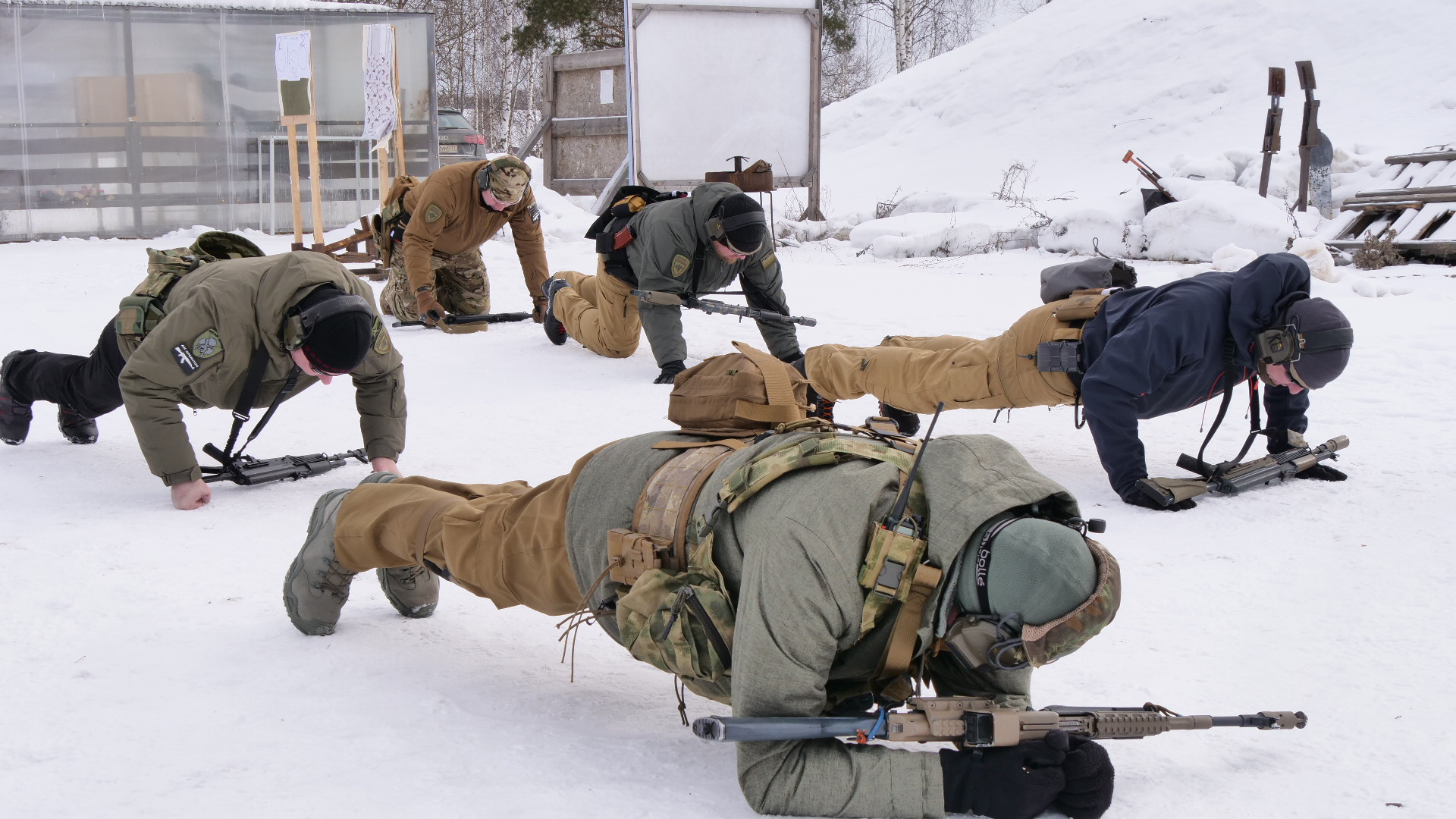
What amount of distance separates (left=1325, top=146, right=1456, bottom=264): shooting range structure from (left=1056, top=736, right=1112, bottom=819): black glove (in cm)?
857

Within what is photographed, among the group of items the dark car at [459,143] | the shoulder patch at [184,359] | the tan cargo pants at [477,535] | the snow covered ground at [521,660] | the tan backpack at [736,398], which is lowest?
the snow covered ground at [521,660]

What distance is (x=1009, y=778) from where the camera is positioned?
184 centimetres

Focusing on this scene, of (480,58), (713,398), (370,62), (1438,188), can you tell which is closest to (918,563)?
(713,398)

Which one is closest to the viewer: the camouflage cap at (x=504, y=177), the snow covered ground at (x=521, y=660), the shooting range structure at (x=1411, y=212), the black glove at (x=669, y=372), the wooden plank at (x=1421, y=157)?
the snow covered ground at (x=521, y=660)

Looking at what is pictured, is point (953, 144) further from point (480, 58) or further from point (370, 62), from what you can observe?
point (480, 58)

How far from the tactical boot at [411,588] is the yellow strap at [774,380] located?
0.98 meters

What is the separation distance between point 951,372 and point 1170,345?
82cm

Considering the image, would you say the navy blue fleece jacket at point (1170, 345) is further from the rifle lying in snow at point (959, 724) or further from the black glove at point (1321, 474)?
the rifle lying in snow at point (959, 724)

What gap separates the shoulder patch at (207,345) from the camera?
3.69 meters

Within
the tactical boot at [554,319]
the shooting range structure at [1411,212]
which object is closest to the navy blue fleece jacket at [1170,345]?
the tactical boot at [554,319]

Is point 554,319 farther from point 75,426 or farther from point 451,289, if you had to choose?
point 75,426

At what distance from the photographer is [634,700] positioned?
7.99 ft

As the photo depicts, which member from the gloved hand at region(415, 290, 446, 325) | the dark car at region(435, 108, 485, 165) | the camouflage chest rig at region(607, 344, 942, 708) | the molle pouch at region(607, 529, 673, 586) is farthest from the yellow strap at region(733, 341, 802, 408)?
the dark car at region(435, 108, 485, 165)

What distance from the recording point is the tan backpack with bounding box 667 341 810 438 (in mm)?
2307
